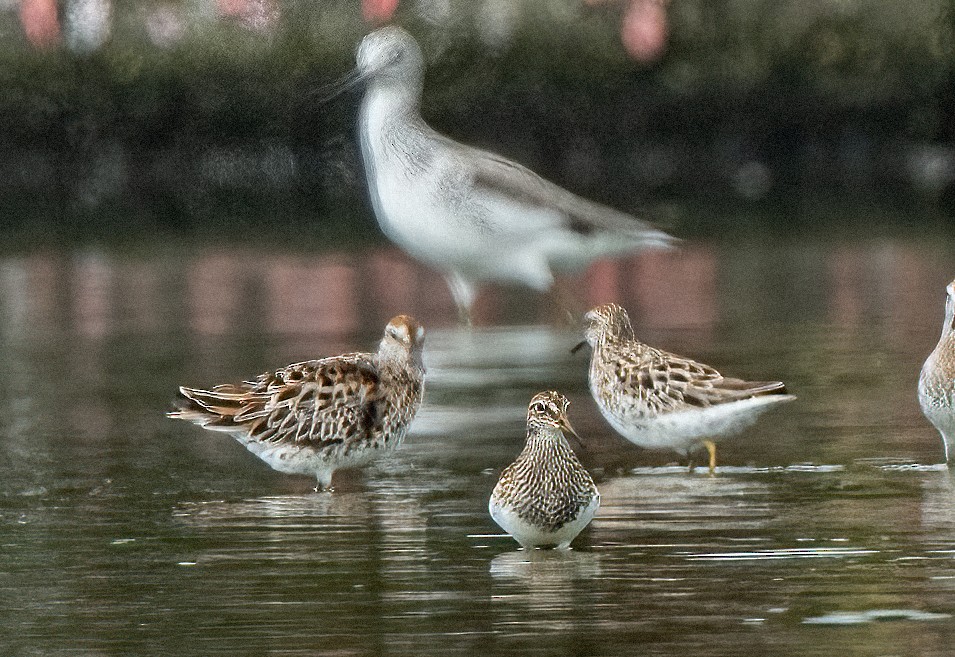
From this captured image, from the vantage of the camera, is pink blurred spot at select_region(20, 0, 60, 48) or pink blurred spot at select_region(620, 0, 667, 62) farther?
pink blurred spot at select_region(620, 0, 667, 62)

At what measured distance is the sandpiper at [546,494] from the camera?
7809mm

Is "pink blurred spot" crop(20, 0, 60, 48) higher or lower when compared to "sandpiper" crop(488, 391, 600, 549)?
higher

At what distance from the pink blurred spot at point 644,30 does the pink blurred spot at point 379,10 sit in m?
3.56

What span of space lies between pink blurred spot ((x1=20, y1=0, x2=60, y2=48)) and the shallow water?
1374 cm

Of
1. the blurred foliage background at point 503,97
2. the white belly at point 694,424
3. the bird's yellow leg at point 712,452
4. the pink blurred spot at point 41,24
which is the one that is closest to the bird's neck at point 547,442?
the white belly at point 694,424

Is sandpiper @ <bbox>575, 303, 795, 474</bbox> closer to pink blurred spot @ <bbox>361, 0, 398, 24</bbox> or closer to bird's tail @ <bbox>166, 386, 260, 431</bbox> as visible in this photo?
bird's tail @ <bbox>166, 386, 260, 431</bbox>

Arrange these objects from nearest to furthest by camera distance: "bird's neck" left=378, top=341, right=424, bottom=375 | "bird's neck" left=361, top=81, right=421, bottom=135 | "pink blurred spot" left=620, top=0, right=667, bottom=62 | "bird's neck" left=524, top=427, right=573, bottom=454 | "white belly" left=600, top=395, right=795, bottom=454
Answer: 1. "bird's neck" left=524, top=427, right=573, bottom=454
2. "white belly" left=600, top=395, right=795, bottom=454
3. "bird's neck" left=378, top=341, right=424, bottom=375
4. "bird's neck" left=361, top=81, right=421, bottom=135
5. "pink blurred spot" left=620, top=0, right=667, bottom=62

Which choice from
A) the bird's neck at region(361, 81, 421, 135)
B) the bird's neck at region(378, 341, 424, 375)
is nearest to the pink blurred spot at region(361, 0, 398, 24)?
the bird's neck at region(361, 81, 421, 135)

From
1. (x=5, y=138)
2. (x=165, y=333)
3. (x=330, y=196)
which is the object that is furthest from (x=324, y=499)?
(x=5, y=138)

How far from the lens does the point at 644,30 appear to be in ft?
100

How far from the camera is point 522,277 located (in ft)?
50.4

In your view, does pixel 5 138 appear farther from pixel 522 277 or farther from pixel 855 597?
pixel 855 597

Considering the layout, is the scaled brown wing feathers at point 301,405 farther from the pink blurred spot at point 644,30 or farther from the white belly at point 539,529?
the pink blurred spot at point 644,30

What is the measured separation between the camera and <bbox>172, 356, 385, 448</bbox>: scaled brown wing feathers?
926cm
